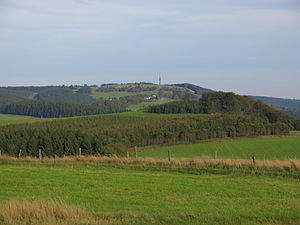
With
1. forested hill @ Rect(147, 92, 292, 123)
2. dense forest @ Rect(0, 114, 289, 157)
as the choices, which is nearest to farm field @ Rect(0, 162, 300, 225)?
dense forest @ Rect(0, 114, 289, 157)

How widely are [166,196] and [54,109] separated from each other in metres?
150

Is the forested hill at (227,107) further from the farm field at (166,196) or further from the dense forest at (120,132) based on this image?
the farm field at (166,196)

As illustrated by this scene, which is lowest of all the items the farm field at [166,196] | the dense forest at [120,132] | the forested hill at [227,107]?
the dense forest at [120,132]

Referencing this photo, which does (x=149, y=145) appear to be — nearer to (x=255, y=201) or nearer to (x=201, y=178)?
(x=201, y=178)

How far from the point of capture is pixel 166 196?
12.8m

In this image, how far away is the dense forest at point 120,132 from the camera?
Result: 5784 centimetres

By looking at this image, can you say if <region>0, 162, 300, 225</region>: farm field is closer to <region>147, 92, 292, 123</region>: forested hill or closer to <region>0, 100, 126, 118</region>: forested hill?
<region>147, 92, 292, 123</region>: forested hill

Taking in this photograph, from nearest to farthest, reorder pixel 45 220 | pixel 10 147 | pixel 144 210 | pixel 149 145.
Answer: pixel 45 220
pixel 144 210
pixel 10 147
pixel 149 145

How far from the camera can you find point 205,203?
11547mm

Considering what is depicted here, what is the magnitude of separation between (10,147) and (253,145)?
37972 millimetres

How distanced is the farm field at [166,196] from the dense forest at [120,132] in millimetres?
40599

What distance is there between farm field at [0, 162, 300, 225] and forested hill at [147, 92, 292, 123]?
8551 centimetres

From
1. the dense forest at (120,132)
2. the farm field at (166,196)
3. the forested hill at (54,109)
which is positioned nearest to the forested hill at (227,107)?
the dense forest at (120,132)

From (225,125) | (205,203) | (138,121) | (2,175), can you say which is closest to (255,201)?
(205,203)
